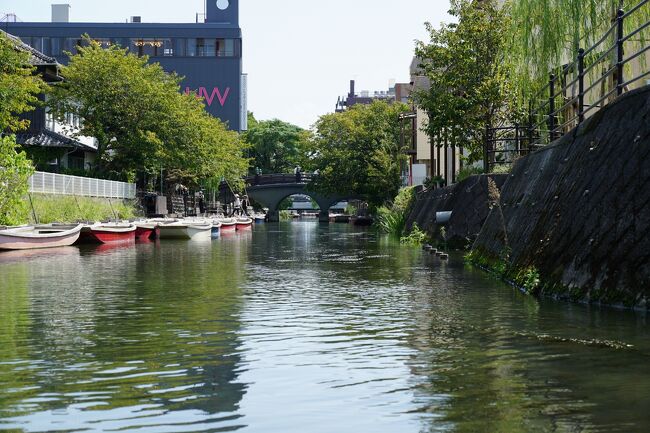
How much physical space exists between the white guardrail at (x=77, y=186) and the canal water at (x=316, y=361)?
2463 cm

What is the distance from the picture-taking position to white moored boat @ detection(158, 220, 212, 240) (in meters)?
46.7

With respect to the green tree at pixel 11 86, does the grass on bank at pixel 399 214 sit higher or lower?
lower

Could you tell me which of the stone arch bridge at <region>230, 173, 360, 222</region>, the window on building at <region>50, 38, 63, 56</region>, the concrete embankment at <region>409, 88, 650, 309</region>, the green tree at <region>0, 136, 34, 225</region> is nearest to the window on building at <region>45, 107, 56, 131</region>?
the green tree at <region>0, 136, 34, 225</region>

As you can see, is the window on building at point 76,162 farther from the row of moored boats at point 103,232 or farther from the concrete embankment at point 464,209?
the concrete embankment at point 464,209

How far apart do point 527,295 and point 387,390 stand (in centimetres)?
824

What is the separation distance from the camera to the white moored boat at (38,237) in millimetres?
30281

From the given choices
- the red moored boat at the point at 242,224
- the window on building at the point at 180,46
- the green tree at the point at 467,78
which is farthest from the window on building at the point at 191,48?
the green tree at the point at 467,78

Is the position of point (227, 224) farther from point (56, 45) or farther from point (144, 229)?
point (56, 45)

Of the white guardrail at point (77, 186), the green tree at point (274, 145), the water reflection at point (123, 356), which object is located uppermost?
the green tree at point (274, 145)

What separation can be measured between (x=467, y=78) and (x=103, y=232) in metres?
17.2

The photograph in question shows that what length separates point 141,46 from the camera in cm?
11344

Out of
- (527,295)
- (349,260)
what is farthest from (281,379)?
(349,260)

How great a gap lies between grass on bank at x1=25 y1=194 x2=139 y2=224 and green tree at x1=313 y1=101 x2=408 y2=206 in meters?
38.1

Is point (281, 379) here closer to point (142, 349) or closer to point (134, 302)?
point (142, 349)
